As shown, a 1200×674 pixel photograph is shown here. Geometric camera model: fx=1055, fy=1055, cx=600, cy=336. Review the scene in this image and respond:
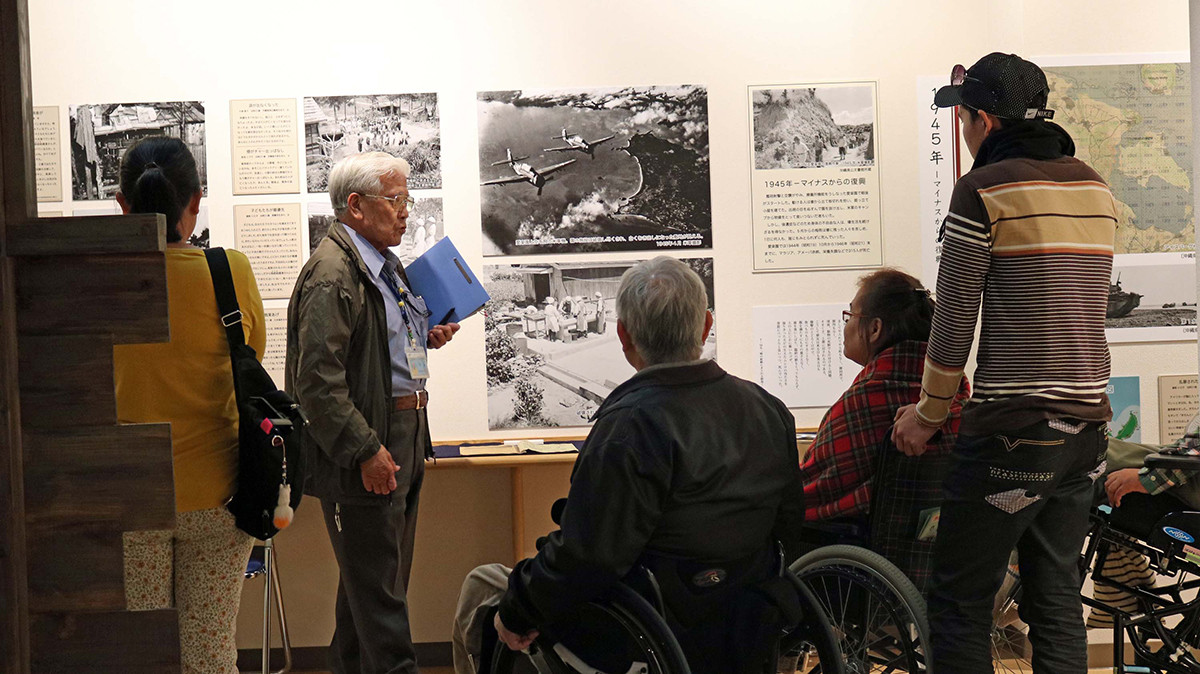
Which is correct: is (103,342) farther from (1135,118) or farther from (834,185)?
(1135,118)

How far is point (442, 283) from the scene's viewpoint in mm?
3637

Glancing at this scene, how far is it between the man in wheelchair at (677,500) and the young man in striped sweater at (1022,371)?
58 cm

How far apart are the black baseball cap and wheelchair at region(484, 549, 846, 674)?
127 centimetres

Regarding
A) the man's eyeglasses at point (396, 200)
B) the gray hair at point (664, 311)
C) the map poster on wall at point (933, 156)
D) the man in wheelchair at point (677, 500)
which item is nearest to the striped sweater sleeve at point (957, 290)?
the man in wheelchair at point (677, 500)

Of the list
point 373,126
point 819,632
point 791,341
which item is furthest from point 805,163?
point 819,632

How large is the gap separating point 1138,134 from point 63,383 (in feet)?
14.0

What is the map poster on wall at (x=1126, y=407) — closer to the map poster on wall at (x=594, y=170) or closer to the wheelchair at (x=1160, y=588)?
the wheelchair at (x=1160, y=588)

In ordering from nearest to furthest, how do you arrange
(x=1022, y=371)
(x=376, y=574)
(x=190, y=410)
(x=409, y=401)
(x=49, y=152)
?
(x=190, y=410)
(x=1022, y=371)
(x=376, y=574)
(x=409, y=401)
(x=49, y=152)

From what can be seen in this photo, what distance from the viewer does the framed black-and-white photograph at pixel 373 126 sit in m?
4.31

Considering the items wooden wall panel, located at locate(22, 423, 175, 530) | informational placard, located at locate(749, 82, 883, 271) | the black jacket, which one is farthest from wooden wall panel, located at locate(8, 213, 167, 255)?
informational placard, located at locate(749, 82, 883, 271)

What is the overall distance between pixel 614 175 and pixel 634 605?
2701 millimetres

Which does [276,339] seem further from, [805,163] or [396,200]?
[805,163]

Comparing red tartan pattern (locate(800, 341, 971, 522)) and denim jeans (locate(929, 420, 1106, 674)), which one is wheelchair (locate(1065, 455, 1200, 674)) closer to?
denim jeans (locate(929, 420, 1106, 674))

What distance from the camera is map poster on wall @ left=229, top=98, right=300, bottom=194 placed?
430 cm
